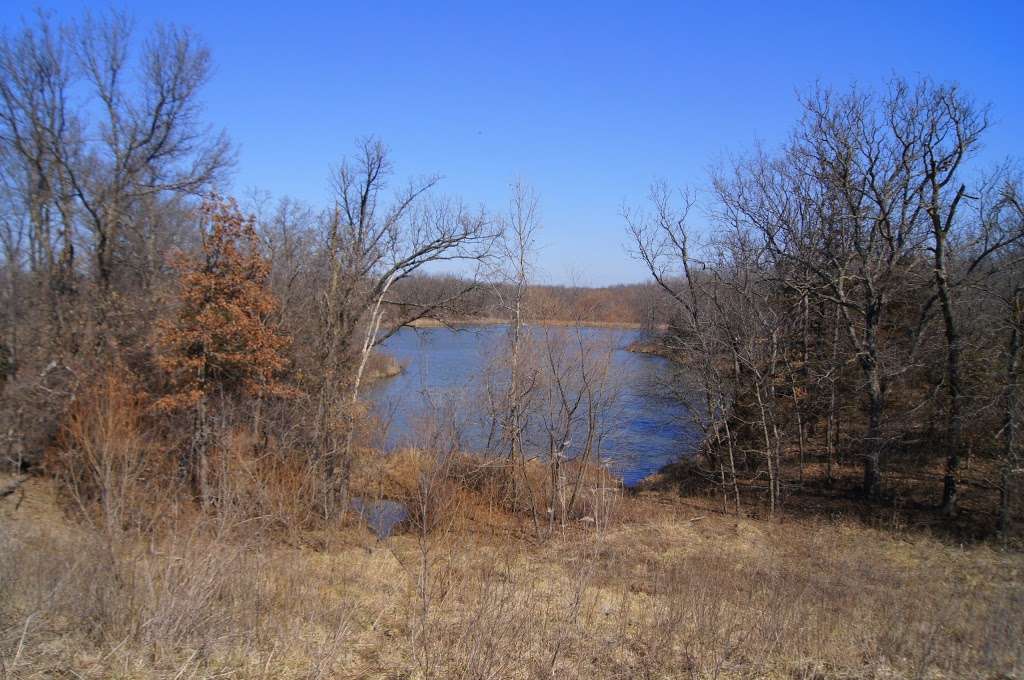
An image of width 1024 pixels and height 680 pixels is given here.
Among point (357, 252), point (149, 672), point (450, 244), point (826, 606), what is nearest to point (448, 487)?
point (357, 252)

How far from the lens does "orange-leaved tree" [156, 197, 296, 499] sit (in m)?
15.0

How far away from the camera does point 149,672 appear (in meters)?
4.49

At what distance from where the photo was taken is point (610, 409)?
18.2m

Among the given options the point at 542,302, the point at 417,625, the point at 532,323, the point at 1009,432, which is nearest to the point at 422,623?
the point at 417,625

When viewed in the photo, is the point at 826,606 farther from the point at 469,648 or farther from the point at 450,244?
the point at 450,244

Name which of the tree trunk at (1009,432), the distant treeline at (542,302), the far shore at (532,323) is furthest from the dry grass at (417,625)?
the distant treeline at (542,302)

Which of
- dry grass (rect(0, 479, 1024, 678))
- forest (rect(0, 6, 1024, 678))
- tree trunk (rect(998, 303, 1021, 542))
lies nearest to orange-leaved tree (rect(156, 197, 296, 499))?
forest (rect(0, 6, 1024, 678))

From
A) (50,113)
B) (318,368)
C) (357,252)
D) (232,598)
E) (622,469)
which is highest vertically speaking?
(50,113)

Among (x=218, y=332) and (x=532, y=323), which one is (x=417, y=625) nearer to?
(x=218, y=332)

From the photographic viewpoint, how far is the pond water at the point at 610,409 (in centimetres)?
1708

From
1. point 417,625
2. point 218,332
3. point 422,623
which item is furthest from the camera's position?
point 218,332

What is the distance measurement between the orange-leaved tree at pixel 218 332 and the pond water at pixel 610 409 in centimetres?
364

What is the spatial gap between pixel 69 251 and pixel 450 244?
11.4 meters

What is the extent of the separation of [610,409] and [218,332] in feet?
34.2
